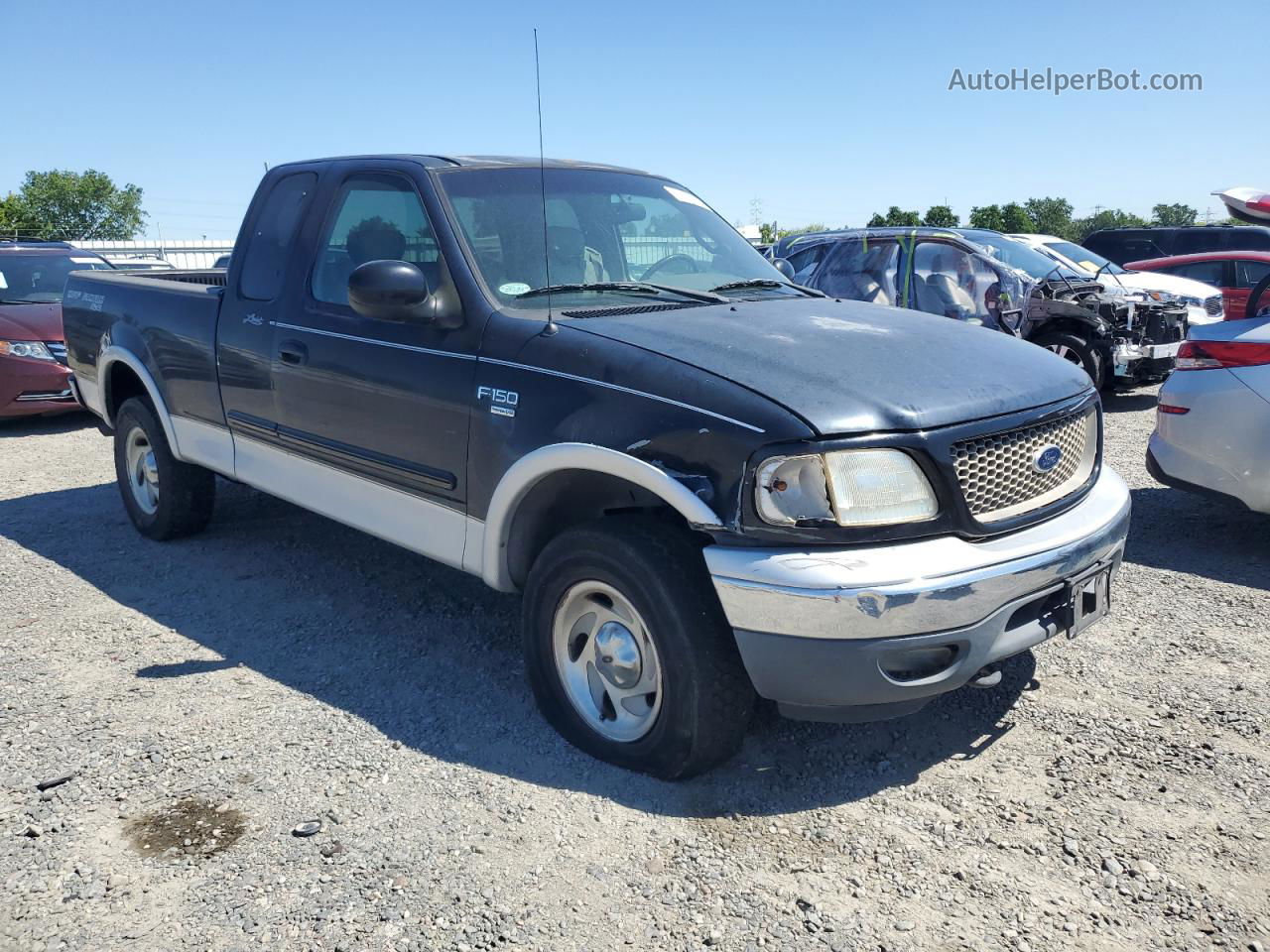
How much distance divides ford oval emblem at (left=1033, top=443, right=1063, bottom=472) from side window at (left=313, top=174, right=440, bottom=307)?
221 cm

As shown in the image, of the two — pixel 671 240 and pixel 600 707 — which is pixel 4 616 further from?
pixel 671 240

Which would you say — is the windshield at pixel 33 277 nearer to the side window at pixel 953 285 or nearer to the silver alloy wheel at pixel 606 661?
the side window at pixel 953 285

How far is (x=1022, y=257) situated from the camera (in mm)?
11117

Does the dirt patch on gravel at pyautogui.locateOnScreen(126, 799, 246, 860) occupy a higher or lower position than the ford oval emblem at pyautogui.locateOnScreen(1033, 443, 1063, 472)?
lower

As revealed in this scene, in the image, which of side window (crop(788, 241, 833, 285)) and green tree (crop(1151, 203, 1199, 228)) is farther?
green tree (crop(1151, 203, 1199, 228))

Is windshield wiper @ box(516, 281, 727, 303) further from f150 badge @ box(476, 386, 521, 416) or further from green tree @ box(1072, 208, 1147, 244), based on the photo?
green tree @ box(1072, 208, 1147, 244)

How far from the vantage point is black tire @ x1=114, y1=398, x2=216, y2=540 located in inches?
230

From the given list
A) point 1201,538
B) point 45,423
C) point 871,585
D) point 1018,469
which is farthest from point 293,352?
point 45,423

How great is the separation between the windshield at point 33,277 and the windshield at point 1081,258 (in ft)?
36.0

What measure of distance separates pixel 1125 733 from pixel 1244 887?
2.84ft

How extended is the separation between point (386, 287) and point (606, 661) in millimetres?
1513

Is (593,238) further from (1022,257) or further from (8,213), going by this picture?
(8,213)

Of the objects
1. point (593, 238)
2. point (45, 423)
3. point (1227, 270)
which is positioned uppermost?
point (593, 238)

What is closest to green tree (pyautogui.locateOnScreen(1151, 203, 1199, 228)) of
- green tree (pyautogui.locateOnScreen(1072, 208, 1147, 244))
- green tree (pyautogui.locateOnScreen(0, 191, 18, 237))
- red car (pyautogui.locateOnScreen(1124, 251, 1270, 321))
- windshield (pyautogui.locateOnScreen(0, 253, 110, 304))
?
green tree (pyautogui.locateOnScreen(1072, 208, 1147, 244))
